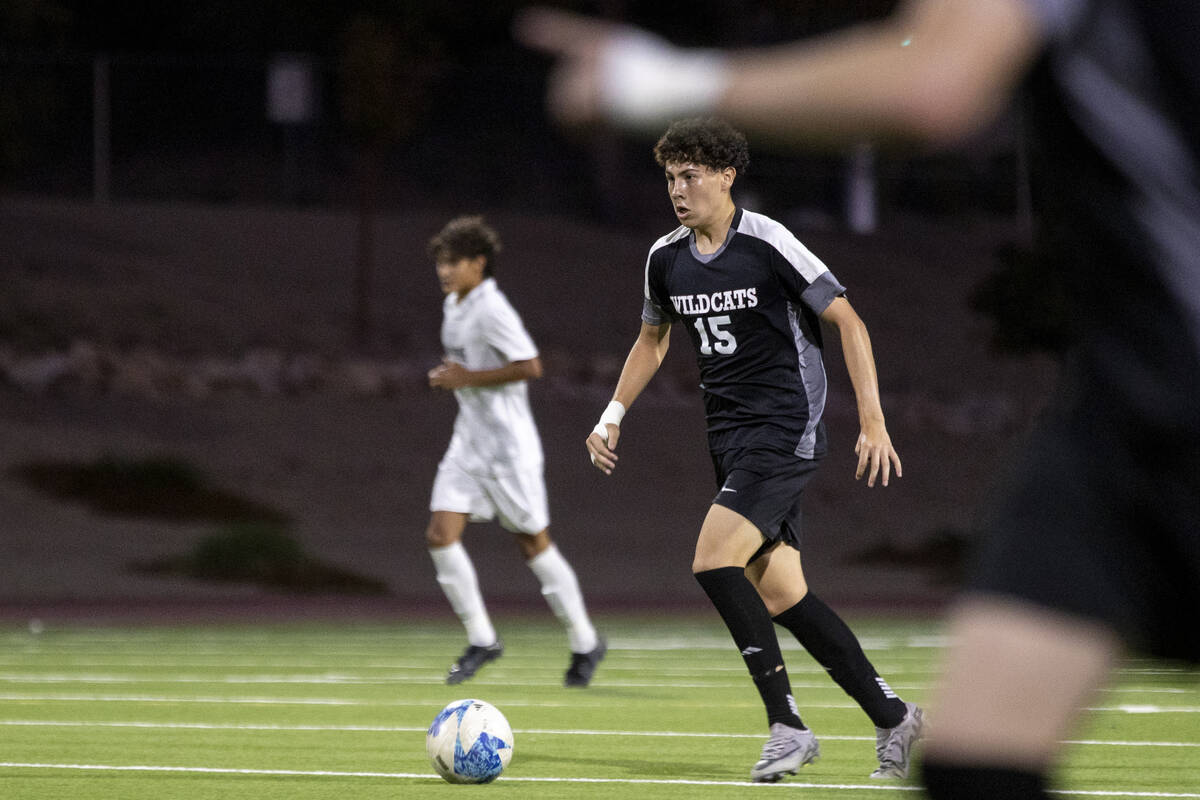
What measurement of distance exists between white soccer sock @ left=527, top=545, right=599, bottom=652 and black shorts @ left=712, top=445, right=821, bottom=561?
3.74 meters

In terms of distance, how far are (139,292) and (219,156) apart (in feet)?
10.8

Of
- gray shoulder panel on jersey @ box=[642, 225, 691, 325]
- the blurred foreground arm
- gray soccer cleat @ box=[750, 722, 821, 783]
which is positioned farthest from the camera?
gray shoulder panel on jersey @ box=[642, 225, 691, 325]

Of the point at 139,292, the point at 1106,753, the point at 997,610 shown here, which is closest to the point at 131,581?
the point at 139,292

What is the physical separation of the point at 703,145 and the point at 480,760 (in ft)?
7.26

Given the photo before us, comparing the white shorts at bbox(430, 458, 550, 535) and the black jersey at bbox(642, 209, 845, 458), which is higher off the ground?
the black jersey at bbox(642, 209, 845, 458)

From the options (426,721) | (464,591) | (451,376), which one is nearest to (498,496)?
(464,591)

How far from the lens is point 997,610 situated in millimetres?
2639

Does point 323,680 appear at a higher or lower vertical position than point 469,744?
lower

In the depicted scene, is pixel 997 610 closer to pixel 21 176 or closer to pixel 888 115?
pixel 888 115

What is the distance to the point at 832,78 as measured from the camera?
92.7 inches

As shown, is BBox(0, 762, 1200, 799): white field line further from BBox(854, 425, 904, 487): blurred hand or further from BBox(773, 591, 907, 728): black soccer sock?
BBox(854, 425, 904, 487): blurred hand

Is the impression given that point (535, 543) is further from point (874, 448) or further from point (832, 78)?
point (832, 78)

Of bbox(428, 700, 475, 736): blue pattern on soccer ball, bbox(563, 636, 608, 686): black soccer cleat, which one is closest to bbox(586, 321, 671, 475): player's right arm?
bbox(428, 700, 475, 736): blue pattern on soccer ball

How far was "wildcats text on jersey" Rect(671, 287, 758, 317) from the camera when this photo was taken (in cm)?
686
